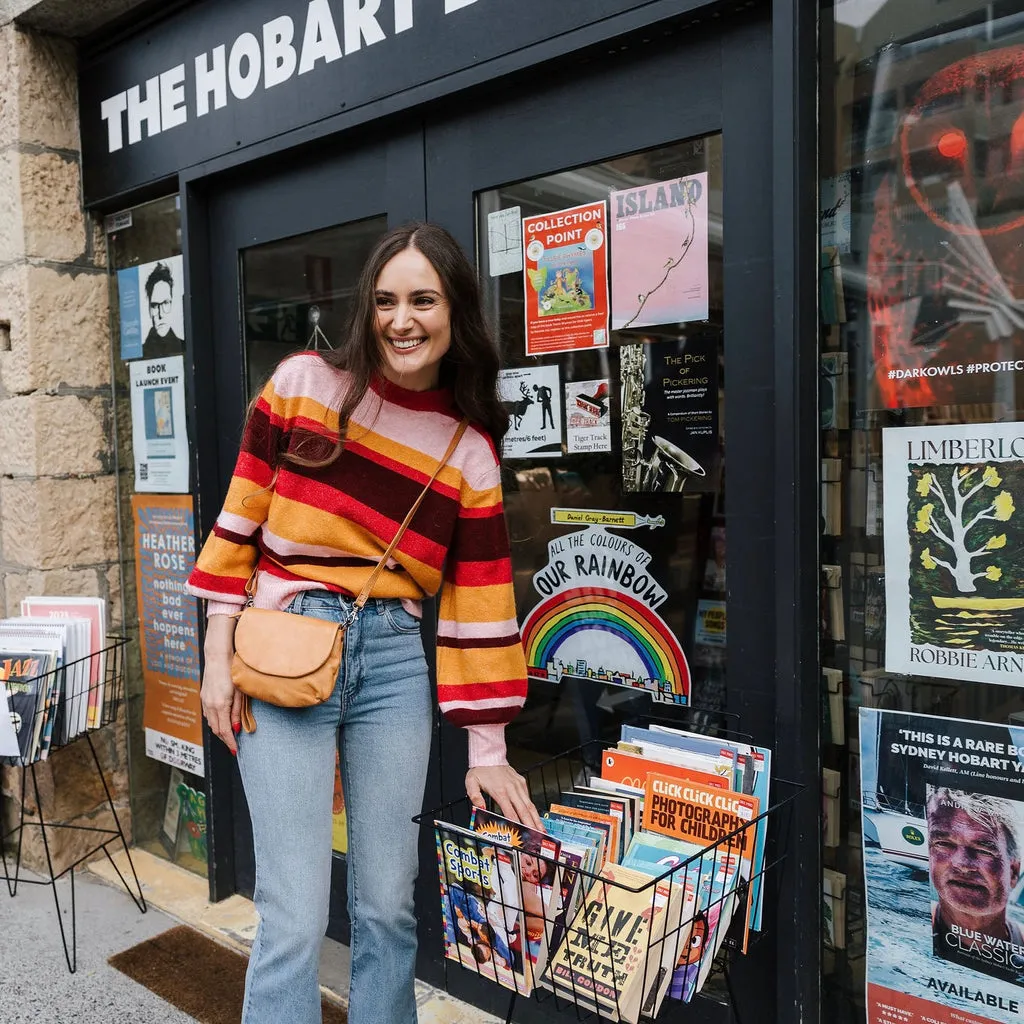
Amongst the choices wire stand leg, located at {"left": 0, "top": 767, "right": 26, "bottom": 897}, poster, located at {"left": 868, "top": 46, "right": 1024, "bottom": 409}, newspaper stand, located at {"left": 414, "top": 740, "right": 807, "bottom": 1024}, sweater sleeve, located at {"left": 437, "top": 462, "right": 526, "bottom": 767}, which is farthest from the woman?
wire stand leg, located at {"left": 0, "top": 767, "right": 26, "bottom": 897}

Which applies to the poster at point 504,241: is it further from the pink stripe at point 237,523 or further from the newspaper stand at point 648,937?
the newspaper stand at point 648,937

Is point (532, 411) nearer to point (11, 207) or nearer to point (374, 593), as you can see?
point (374, 593)

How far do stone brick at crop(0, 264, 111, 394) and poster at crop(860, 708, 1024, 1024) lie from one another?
3.18 meters

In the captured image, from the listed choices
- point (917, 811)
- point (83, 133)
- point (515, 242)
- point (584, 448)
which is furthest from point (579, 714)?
point (83, 133)

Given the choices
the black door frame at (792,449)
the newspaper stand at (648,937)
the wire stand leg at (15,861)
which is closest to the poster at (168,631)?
the wire stand leg at (15,861)

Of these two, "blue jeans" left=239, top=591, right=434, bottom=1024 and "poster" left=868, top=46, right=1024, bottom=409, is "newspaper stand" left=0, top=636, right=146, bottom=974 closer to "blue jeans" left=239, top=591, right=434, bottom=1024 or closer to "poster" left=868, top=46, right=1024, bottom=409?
"blue jeans" left=239, top=591, right=434, bottom=1024

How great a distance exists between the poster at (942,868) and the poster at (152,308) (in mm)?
2821

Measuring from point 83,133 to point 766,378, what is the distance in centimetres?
309

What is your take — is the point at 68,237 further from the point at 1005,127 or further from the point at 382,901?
the point at 1005,127

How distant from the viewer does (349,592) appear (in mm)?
1938

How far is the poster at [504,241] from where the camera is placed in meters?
2.68

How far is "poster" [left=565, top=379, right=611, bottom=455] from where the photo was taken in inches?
101

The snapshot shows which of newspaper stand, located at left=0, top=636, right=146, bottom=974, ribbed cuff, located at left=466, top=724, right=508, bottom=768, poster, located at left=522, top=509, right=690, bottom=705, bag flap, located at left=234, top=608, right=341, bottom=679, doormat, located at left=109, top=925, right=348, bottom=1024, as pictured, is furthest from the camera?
newspaper stand, located at left=0, top=636, right=146, bottom=974

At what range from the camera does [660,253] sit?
2.39 metres
